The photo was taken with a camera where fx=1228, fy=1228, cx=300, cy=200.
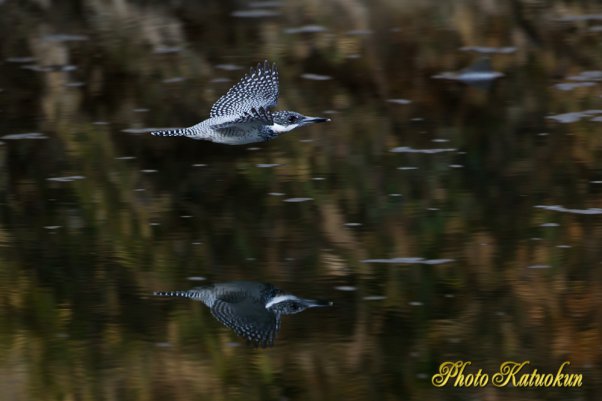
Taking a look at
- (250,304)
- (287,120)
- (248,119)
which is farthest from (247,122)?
(250,304)

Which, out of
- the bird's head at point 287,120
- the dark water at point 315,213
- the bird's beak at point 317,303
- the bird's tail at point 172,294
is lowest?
the dark water at point 315,213

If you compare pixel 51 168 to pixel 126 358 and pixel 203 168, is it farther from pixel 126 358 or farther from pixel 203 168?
pixel 126 358

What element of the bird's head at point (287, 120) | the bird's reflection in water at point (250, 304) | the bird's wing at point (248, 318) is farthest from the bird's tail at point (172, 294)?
the bird's head at point (287, 120)

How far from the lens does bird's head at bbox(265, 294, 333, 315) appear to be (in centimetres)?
696

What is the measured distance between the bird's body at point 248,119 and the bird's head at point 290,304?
1837mm

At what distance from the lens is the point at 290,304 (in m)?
7.02

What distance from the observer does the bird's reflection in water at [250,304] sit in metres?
6.79

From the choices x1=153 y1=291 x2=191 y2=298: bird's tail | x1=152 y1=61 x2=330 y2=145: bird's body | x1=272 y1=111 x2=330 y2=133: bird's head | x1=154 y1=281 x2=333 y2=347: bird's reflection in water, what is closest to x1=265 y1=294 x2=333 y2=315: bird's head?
x1=154 y1=281 x2=333 y2=347: bird's reflection in water

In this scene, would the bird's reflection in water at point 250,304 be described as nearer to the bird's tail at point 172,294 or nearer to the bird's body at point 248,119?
the bird's tail at point 172,294

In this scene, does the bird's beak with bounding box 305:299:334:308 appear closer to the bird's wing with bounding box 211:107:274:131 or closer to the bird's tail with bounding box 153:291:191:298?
the bird's tail with bounding box 153:291:191:298

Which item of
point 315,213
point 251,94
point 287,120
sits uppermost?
point 251,94

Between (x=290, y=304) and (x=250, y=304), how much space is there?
229mm

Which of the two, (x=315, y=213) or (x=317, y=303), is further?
(x=315, y=213)

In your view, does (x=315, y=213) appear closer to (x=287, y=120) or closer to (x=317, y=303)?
(x=287, y=120)
